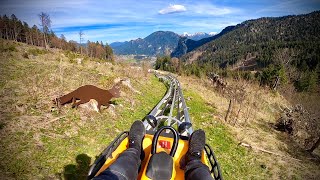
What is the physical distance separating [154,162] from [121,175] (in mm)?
500

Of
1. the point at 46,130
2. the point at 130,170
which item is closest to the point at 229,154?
the point at 130,170

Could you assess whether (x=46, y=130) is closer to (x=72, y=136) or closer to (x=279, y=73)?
(x=72, y=136)

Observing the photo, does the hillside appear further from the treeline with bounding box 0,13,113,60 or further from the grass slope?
the treeline with bounding box 0,13,113,60

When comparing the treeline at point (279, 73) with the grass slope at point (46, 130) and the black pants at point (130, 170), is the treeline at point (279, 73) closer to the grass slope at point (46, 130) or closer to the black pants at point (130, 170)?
the grass slope at point (46, 130)

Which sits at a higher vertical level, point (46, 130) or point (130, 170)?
point (130, 170)

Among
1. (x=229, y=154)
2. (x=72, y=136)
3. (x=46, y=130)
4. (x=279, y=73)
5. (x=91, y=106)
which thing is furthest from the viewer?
(x=279, y=73)

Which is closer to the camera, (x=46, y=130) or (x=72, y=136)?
(x=46, y=130)

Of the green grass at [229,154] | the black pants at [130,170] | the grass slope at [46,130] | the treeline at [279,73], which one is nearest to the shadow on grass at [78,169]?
the grass slope at [46,130]

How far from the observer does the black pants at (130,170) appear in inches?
103

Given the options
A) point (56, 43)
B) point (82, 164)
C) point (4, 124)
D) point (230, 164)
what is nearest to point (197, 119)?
point (230, 164)

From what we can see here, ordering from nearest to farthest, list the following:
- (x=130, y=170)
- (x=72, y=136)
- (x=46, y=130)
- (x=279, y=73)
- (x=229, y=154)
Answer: (x=130, y=170)
(x=46, y=130)
(x=72, y=136)
(x=229, y=154)
(x=279, y=73)

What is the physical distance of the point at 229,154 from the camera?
8.25 metres

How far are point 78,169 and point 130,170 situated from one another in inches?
109

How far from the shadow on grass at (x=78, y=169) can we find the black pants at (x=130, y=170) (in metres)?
2.17
